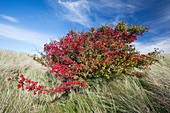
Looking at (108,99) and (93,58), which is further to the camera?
(93,58)

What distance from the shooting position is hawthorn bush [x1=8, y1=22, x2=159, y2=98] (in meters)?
4.59

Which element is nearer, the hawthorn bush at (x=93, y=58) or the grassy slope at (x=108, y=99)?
the grassy slope at (x=108, y=99)

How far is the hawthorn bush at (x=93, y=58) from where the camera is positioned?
4586 mm

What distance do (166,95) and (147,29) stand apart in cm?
395

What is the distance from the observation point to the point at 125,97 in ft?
11.2

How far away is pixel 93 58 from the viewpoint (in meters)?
5.07

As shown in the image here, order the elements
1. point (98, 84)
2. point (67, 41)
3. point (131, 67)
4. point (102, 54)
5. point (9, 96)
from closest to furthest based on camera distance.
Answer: point (9, 96) < point (98, 84) < point (131, 67) < point (102, 54) < point (67, 41)

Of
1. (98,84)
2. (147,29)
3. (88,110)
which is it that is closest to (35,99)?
(88,110)

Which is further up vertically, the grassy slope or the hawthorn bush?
the hawthorn bush

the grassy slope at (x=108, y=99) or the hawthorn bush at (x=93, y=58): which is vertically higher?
the hawthorn bush at (x=93, y=58)

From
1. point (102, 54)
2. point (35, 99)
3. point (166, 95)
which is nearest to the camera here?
point (166, 95)

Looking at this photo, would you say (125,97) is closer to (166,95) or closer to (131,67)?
(166,95)

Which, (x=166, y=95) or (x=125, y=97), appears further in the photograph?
(x=125, y=97)

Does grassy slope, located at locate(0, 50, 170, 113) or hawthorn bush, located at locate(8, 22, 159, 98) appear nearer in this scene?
grassy slope, located at locate(0, 50, 170, 113)
